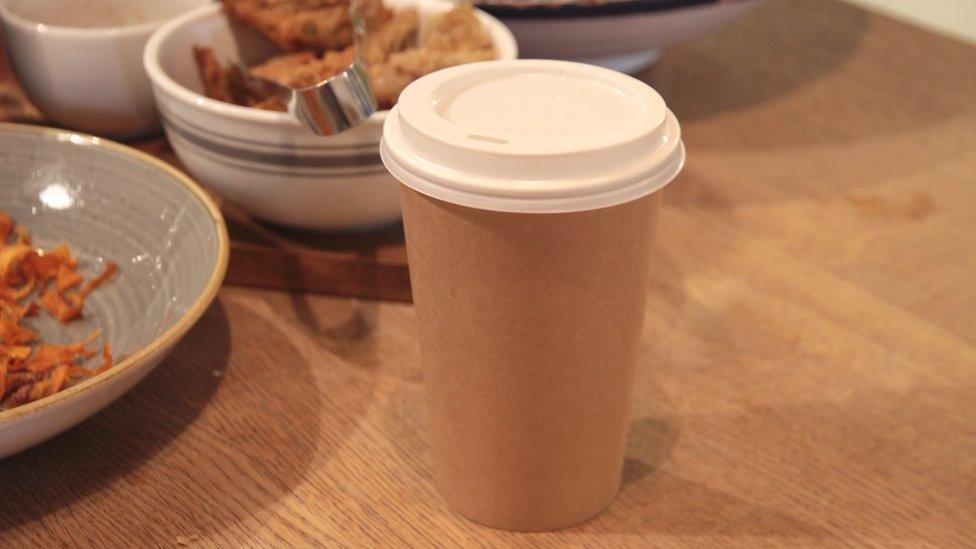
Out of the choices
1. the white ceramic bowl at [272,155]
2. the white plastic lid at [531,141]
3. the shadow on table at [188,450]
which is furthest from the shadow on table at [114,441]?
the white plastic lid at [531,141]

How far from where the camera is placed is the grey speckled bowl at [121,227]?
1.90ft

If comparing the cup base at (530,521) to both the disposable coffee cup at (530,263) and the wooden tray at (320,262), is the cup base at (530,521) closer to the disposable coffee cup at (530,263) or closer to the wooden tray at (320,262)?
the disposable coffee cup at (530,263)

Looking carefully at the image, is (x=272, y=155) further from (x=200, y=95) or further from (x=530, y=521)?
(x=530, y=521)

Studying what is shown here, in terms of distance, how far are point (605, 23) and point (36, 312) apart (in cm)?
56

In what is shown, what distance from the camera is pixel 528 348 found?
0.44 meters

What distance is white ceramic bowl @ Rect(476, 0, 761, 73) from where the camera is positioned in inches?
33.6

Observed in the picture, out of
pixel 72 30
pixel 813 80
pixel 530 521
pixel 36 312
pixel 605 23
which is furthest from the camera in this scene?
pixel 813 80

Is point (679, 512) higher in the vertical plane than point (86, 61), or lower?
lower

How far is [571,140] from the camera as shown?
0.39 metres

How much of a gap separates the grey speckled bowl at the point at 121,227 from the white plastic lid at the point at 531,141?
20 cm

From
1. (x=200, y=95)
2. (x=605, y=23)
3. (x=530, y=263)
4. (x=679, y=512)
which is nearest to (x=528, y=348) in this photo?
(x=530, y=263)

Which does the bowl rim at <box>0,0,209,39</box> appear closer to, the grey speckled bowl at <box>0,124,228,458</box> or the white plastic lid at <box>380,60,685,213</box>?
the grey speckled bowl at <box>0,124,228,458</box>

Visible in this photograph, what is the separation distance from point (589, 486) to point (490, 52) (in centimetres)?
36

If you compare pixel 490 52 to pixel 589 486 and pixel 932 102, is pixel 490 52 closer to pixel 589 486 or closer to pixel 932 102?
pixel 589 486
